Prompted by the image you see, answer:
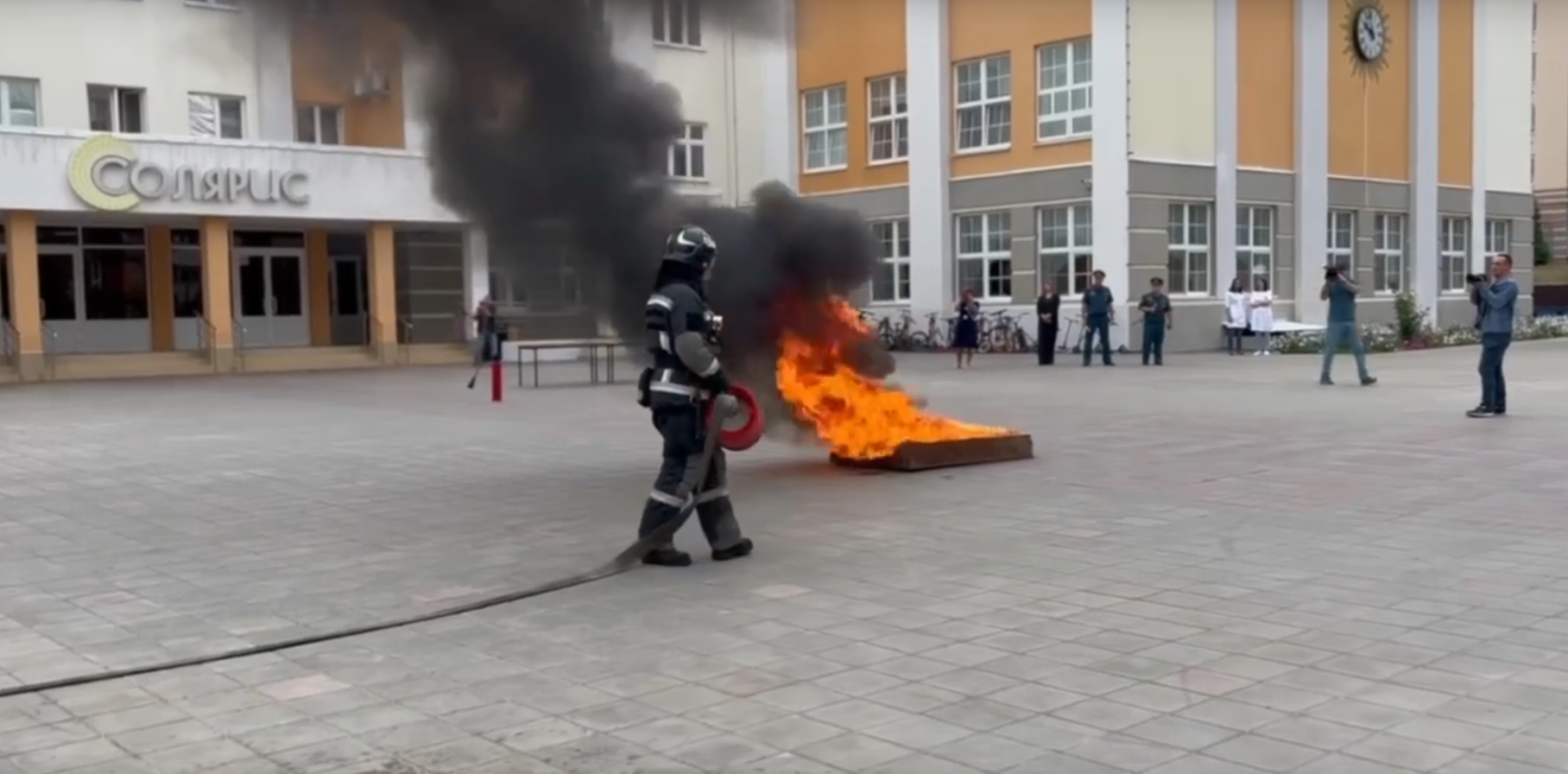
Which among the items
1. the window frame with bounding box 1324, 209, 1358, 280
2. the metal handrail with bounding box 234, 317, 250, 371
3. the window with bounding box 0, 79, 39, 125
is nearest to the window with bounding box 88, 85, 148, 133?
the window with bounding box 0, 79, 39, 125

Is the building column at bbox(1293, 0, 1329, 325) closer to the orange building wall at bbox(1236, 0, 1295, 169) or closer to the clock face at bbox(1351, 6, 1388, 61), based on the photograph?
the orange building wall at bbox(1236, 0, 1295, 169)

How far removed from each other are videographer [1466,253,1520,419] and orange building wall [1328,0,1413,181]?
1756 centimetres

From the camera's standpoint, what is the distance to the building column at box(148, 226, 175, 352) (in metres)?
28.5

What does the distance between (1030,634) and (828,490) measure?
4.14 m

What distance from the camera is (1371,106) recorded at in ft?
Result: 101

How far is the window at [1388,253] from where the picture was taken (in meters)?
31.5

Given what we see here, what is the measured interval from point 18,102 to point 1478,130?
107 feet

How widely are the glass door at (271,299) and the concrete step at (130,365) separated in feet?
8.51

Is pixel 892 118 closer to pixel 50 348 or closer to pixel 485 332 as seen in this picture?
pixel 485 332

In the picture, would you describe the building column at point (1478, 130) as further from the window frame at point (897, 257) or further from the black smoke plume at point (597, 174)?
the black smoke plume at point (597, 174)

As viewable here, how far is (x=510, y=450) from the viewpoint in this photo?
41.3 ft

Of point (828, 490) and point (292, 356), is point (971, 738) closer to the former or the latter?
point (828, 490)

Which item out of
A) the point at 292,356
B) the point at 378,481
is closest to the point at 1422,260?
the point at 292,356

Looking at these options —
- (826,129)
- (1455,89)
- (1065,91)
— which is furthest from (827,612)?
(1455,89)
